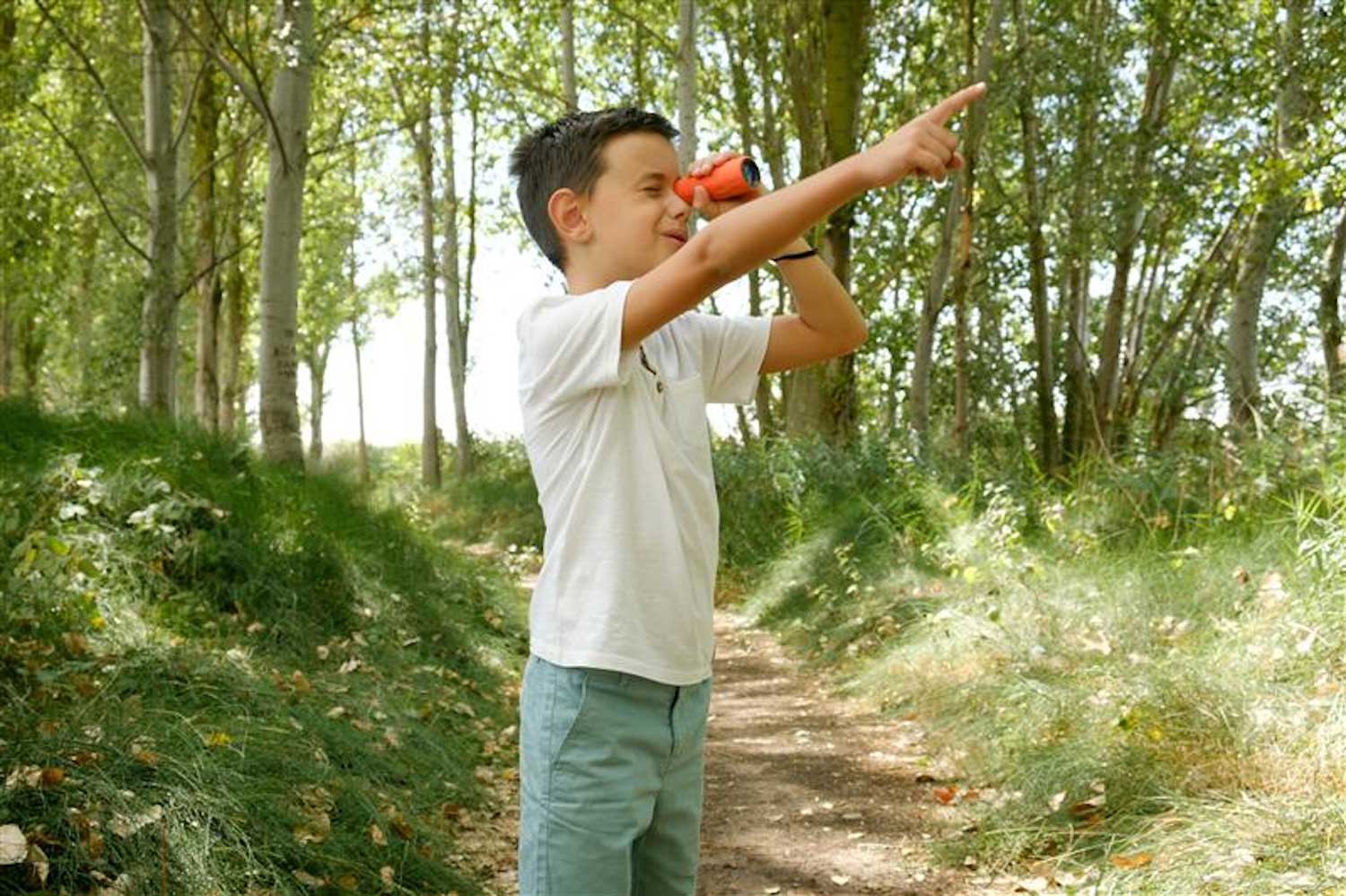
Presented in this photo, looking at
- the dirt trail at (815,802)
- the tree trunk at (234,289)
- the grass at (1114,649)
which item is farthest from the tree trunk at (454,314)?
the dirt trail at (815,802)

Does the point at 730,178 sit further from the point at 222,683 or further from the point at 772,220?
the point at 222,683

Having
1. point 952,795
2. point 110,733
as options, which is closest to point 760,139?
point 952,795

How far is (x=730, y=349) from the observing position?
238 cm

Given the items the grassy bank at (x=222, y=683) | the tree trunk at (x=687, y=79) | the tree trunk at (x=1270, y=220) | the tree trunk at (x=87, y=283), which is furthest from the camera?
the tree trunk at (x=87, y=283)

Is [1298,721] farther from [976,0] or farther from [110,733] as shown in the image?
[976,0]

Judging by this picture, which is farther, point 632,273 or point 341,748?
point 341,748

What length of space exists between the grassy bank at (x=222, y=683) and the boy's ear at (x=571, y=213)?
1.78 m

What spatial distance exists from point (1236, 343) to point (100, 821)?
1156cm

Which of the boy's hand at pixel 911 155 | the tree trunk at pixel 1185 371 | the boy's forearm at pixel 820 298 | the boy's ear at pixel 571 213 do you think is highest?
the tree trunk at pixel 1185 371

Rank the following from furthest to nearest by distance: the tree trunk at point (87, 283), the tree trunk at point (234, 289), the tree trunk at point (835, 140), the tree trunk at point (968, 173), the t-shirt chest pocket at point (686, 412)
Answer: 1. the tree trunk at point (87, 283)
2. the tree trunk at point (234, 289)
3. the tree trunk at point (835, 140)
4. the tree trunk at point (968, 173)
5. the t-shirt chest pocket at point (686, 412)

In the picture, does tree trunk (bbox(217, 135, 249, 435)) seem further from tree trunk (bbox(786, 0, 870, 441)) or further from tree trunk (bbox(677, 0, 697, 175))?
tree trunk (bbox(786, 0, 870, 441))

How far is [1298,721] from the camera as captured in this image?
12.4ft

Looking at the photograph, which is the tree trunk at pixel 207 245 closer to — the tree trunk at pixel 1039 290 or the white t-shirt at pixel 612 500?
the tree trunk at pixel 1039 290

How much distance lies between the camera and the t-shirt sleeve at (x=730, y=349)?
2369mm
